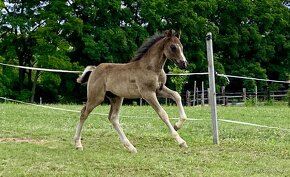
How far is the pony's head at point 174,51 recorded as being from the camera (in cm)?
820

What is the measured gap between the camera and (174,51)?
326 inches

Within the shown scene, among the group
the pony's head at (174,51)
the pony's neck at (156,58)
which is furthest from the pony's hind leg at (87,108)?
the pony's head at (174,51)

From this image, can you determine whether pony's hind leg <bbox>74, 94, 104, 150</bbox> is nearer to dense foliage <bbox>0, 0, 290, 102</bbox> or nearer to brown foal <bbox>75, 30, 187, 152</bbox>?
brown foal <bbox>75, 30, 187, 152</bbox>

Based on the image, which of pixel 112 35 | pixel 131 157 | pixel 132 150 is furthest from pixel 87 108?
pixel 112 35

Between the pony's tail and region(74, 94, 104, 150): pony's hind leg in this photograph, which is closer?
region(74, 94, 104, 150): pony's hind leg

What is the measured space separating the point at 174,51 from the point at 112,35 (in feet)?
116

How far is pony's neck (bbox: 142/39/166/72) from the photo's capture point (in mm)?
8391

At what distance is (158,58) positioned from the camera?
27.6ft

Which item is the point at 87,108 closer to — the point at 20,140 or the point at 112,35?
the point at 20,140

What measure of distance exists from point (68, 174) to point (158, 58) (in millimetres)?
2748

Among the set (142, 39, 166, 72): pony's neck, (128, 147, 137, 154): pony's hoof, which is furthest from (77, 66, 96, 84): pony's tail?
(128, 147, 137, 154): pony's hoof

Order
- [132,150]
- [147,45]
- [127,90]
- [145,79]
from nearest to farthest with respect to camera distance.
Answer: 1. [132,150]
2. [145,79]
3. [127,90]
4. [147,45]

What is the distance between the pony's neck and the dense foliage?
1265 inches

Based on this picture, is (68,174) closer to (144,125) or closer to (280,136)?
(280,136)
